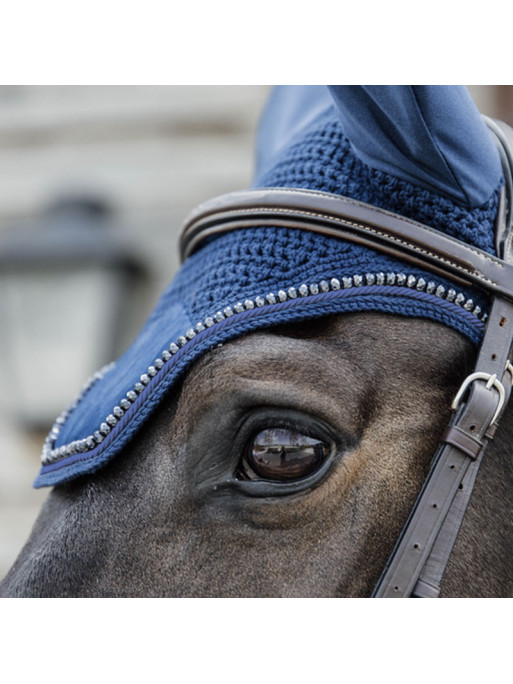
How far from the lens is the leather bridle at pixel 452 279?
35.1 inches

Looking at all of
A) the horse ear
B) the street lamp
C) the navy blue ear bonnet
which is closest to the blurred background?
the street lamp

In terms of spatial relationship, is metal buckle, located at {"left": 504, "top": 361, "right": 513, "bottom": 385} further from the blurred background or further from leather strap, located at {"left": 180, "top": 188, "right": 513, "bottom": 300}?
the blurred background

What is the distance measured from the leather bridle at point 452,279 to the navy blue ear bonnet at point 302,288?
17mm

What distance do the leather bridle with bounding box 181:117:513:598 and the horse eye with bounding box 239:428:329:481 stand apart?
0.41ft

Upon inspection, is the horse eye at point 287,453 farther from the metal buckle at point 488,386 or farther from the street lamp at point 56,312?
the street lamp at point 56,312

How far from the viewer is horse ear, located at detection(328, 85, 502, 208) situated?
2.95ft

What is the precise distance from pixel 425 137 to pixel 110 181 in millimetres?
2574

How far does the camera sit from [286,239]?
100 centimetres

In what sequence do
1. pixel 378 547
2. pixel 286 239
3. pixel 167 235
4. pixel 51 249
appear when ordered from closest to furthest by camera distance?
pixel 378 547 → pixel 286 239 → pixel 51 249 → pixel 167 235

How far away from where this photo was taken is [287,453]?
0.91 meters

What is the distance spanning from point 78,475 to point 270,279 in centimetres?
34

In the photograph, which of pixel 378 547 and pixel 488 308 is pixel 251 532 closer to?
pixel 378 547

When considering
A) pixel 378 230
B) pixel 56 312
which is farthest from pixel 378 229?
pixel 56 312

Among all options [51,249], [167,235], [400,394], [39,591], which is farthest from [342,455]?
[167,235]
